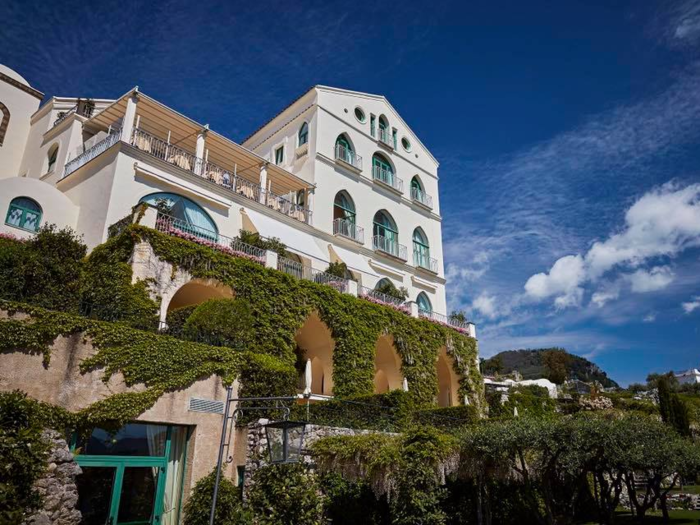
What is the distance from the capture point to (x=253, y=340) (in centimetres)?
1645

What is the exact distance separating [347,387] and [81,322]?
35.2 ft

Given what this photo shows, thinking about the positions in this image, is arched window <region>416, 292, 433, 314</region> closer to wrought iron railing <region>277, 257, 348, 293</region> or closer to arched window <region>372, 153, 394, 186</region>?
arched window <region>372, 153, 394, 186</region>

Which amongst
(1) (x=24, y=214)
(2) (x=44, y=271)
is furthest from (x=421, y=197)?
(2) (x=44, y=271)

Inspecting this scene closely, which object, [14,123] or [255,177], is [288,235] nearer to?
[255,177]

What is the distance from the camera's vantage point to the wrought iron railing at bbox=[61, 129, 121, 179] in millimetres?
18078

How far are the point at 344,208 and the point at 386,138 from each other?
21.3ft

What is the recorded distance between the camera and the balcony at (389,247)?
27.3 m

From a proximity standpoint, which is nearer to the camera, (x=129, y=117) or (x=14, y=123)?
(x=129, y=117)

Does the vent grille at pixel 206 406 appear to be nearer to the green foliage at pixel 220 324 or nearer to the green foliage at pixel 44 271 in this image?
the green foliage at pixel 220 324

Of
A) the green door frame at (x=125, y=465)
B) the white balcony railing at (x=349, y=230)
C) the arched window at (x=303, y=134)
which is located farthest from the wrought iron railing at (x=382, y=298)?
the green door frame at (x=125, y=465)

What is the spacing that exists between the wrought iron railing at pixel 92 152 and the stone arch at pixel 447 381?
16.7 meters

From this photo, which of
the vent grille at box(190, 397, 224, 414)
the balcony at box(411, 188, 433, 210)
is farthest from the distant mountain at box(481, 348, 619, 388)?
the vent grille at box(190, 397, 224, 414)

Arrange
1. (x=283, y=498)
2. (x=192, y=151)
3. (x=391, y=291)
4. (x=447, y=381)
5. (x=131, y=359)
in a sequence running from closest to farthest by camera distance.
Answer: (x=283, y=498) < (x=131, y=359) < (x=192, y=151) < (x=391, y=291) < (x=447, y=381)

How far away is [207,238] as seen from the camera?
18672mm
